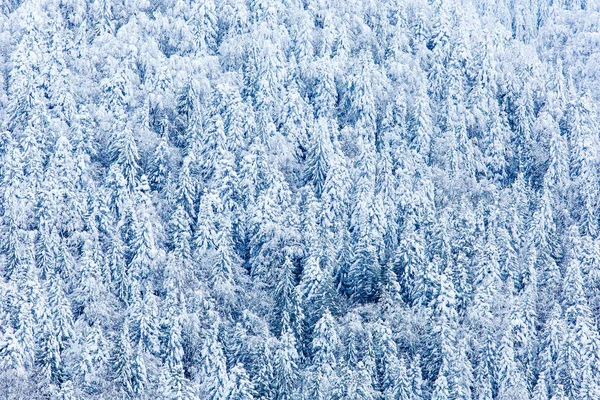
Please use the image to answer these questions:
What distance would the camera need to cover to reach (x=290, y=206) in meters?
89.8

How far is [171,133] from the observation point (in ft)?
324

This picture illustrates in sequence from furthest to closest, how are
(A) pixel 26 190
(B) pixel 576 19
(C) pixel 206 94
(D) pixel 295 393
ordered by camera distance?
1. (B) pixel 576 19
2. (C) pixel 206 94
3. (A) pixel 26 190
4. (D) pixel 295 393

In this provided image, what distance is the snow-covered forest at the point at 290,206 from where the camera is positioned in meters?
76.4

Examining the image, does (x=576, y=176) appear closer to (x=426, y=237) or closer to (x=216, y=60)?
(x=426, y=237)

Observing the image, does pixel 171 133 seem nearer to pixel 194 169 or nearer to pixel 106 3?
pixel 194 169

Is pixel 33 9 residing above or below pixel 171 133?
above

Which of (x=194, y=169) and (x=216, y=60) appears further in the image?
(x=216, y=60)

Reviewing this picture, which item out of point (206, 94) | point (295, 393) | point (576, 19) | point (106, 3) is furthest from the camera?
point (576, 19)

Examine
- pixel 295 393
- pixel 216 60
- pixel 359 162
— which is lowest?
pixel 295 393

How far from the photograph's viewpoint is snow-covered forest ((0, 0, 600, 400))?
3009 inches

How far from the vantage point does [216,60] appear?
10675cm

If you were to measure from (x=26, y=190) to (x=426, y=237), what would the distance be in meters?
34.8

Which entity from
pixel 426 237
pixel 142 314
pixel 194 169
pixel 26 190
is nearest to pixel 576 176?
pixel 426 237

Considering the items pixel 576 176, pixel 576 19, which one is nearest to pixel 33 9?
pixel 576 176
